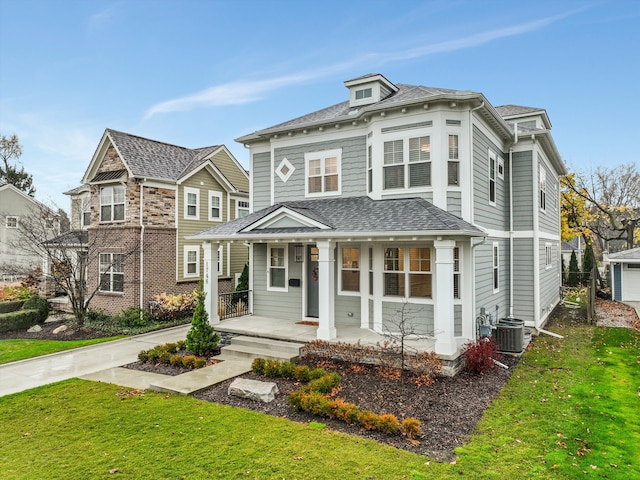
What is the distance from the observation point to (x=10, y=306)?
17.5 meters

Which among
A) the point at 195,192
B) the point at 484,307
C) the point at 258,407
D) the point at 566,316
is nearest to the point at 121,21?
the point at 195,192

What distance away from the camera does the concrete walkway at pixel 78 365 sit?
8.53m

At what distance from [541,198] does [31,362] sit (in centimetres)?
1711

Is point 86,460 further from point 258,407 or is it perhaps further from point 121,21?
point 121,21

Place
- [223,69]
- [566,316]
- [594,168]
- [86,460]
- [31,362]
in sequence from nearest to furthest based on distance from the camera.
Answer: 1. [86,460]
2. [31,362]
3. [566,316]
4. [223,69]
5. [594,168]

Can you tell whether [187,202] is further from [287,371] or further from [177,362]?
[287,371]

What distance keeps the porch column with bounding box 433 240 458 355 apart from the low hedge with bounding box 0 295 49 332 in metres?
16.0

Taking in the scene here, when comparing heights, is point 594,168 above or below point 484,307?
above

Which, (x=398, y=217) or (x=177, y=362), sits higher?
(x=398, y=217)

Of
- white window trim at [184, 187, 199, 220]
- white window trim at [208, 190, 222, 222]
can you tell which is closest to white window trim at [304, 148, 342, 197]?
white window trim at [184, 187, 199, 220]

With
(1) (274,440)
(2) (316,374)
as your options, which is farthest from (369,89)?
(1) (274,440)

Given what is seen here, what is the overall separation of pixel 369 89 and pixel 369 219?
16.7 feet

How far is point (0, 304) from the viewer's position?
56.9 ft

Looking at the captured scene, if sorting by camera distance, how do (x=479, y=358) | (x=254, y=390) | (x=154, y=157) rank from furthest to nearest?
(x=154, y=157) → (x=479, y=358) → (x=254, y=390)
